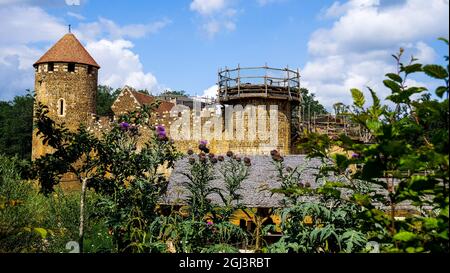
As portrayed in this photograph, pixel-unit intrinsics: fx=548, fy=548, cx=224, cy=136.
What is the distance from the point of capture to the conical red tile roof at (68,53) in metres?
26.8

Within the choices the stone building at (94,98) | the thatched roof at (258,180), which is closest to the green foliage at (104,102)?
the stone building at (94,98)

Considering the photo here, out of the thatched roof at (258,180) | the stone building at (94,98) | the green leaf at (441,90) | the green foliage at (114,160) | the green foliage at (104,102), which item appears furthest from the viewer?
the green foliage at (104,102)

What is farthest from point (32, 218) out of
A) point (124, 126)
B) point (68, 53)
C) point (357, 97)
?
point (68, 53)

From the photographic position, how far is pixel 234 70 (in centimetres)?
2166

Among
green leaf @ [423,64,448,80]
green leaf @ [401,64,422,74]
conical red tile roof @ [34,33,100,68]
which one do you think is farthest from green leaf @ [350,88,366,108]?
conical red tile roof @ [34,33,100,68]

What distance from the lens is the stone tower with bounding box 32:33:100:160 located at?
87.8 ft

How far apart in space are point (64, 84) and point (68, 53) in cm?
160

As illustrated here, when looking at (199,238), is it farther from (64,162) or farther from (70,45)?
(70,45)

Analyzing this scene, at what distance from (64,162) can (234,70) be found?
15.8m

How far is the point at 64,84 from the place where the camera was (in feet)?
87.9

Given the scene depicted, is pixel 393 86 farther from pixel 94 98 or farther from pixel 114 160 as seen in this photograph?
pixel 94 98

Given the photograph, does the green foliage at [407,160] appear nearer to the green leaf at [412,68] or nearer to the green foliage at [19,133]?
the green leaf at [412,68]
